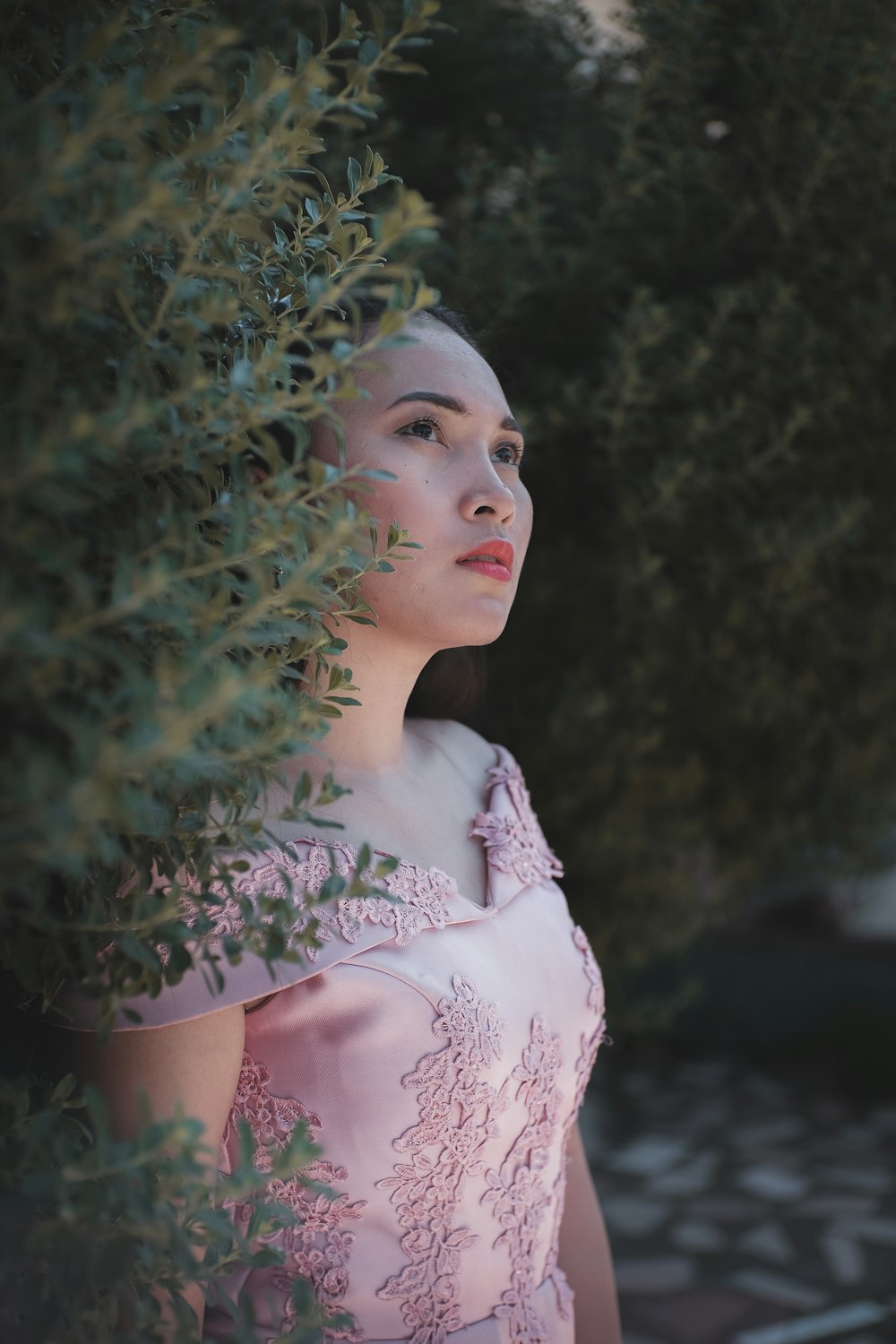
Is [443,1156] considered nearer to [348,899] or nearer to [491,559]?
[348,899]

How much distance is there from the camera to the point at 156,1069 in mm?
1111

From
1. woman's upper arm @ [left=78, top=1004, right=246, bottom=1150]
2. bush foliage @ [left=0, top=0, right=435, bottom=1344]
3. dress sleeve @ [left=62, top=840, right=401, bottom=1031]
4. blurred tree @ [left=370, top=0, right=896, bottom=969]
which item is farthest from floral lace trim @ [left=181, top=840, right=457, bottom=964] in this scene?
blurred tree @ [left=370, top=0, right=896, bottom=969]

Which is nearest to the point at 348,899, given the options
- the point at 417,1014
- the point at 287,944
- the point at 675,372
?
the point at 287,944

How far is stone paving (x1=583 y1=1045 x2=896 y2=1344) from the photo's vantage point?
122 inches

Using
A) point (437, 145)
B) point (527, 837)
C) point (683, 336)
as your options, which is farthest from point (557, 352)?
point (527, 837)

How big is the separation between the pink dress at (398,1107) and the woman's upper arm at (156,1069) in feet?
0.19

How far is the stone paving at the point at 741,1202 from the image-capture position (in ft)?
10.2

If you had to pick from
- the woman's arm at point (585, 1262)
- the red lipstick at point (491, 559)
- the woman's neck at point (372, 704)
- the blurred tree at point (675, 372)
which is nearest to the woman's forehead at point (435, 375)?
the red lipstick at point (491, 559)

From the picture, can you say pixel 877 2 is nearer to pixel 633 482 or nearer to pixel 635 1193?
pixel 633 482

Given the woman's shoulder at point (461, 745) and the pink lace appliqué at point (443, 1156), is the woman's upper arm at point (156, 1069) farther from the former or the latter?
the woman's shoulder at point (461, 745)

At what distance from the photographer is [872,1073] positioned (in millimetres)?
4684

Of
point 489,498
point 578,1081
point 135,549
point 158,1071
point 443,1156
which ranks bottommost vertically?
point 578,1081

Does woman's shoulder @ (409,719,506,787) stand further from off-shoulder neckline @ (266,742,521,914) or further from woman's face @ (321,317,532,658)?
woman's face @ (321,317,532,658)

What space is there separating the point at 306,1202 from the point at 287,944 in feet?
1.07
